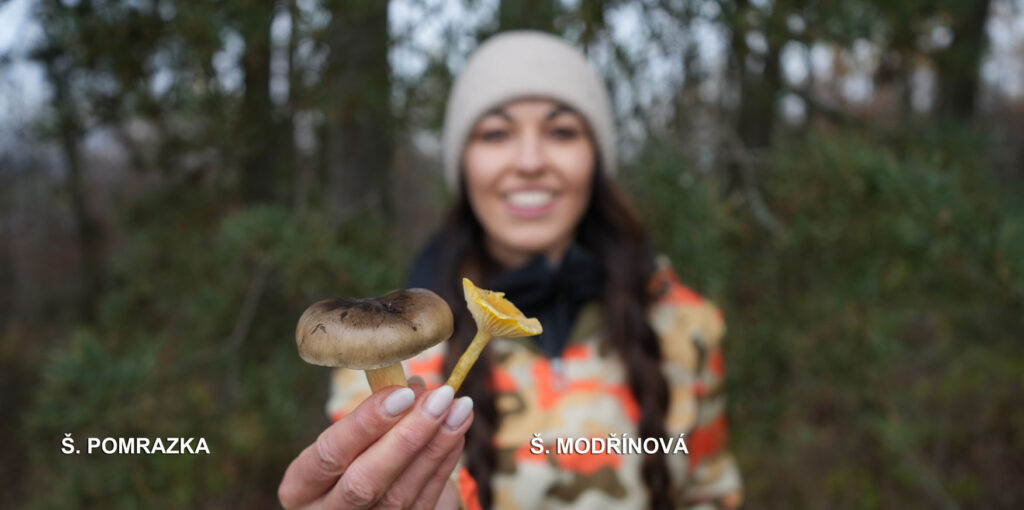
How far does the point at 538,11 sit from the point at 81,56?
158cm

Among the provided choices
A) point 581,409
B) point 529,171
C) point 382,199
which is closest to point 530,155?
point 529,171

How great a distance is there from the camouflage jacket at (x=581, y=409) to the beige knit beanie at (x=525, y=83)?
59 cm

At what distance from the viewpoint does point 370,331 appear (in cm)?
68

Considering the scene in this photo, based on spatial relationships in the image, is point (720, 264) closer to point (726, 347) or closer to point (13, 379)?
point (726, 347)

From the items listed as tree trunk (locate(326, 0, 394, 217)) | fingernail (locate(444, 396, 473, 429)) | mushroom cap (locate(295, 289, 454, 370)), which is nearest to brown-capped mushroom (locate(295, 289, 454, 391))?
mushroom cap (locate(295, 289, 454, 370))

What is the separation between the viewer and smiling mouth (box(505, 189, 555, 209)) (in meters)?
1.64

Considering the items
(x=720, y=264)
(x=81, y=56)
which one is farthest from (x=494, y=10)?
(x=81, y=56)

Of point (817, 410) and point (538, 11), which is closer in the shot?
point (538, 11)

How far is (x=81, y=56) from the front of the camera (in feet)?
6.39

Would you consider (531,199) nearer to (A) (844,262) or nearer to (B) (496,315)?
(B) (496,315)

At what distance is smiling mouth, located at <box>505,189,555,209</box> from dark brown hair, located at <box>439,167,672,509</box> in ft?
0.89

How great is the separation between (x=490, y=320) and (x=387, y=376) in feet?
0.62

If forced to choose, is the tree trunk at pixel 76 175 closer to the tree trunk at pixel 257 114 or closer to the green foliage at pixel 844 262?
the tree trunk at pixel 257 114

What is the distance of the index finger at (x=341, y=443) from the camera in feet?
2.44
